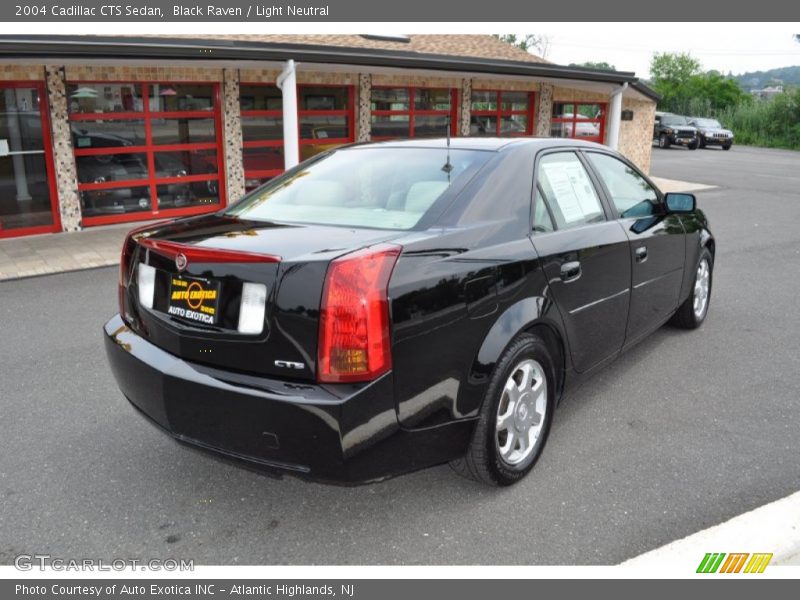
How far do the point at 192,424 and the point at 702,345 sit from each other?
4059 mm

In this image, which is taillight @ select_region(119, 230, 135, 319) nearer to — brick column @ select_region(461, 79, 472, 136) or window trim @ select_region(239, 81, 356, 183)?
window trim @ select_region(239, 81, 356, 183)

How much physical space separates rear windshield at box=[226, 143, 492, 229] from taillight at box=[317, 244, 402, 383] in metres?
0.51

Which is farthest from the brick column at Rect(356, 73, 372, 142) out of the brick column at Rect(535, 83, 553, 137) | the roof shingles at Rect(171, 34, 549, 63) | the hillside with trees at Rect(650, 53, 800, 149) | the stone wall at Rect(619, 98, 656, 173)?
the hillside with trees at Rect(650, 53, 800, 149)

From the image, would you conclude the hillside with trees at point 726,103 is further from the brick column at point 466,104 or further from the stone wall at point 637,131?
the brick column at point 466,104

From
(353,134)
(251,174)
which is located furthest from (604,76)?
(251,174)

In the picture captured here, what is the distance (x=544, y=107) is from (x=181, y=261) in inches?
634

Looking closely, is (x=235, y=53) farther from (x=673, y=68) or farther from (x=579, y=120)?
(x=673, y=68)

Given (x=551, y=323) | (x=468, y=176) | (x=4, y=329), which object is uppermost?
(x=468, y=176)

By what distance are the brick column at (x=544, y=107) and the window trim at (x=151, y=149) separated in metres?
8.58

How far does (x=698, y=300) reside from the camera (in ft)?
18.3

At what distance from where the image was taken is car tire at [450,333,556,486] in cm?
292

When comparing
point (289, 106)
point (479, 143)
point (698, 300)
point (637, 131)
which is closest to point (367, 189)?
point (479, 143)

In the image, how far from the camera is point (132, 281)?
305cm

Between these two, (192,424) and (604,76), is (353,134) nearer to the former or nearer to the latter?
(604,76)
